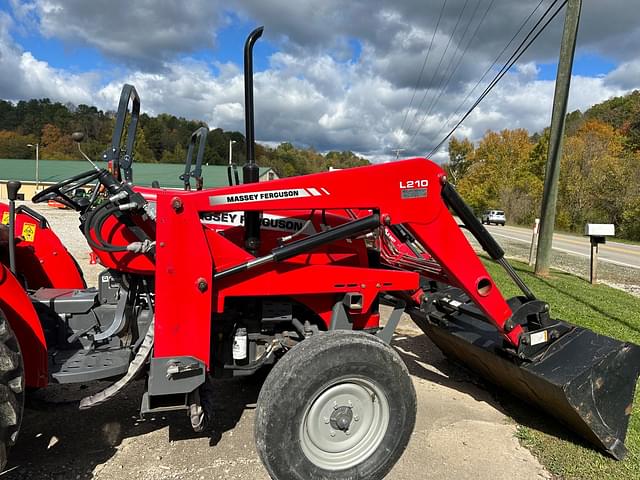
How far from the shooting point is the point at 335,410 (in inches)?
109

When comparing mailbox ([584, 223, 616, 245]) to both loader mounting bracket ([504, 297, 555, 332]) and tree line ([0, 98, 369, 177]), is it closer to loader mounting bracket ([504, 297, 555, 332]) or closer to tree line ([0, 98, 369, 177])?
loader mounting bracket ([504, 297, 555, 332])

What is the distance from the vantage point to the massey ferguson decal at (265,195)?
2.66 m

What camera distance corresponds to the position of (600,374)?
10.5 ft

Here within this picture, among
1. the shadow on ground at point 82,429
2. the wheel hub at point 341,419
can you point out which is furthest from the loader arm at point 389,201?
the shadow on ground at point 82,429

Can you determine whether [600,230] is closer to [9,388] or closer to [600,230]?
[600,230]

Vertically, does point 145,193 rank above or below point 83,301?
above

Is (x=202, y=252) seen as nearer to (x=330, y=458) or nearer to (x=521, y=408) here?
(x=330, y=458)

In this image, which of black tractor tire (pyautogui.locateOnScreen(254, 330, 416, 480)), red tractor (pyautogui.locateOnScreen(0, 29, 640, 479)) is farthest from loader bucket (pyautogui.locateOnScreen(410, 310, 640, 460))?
black tractor tire (pyautogui.locateOnScreen(254, 330, 416, 480))

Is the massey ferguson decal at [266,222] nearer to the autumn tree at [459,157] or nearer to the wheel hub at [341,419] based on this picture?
the wheel hub at [341,419]

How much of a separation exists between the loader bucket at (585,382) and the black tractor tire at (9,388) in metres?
3.17

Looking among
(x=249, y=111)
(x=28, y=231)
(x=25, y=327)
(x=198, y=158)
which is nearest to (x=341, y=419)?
(x=25, y=327)

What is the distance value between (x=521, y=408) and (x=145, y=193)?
11.2 feet

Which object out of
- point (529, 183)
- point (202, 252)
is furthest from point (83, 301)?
point (529, 183)

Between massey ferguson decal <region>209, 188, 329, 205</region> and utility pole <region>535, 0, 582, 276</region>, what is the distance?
9376 mm
